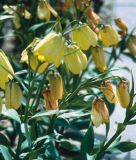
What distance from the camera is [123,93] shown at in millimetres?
1398

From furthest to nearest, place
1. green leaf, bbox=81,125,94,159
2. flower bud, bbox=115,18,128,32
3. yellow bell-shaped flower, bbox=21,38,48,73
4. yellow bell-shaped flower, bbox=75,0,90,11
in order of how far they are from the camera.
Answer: flower bud, bbox=115,18,128,32 → yellow bell-shaped flower, bbox=75,0,90,11 → green leaf, bbox=81,125,94,159 → yellow bell-shaped flower, bbox=21,38,48,73

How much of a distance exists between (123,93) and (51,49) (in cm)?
30

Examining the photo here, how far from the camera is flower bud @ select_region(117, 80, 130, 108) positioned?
1399 millimetres

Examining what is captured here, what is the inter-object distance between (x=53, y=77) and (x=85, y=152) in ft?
1.03

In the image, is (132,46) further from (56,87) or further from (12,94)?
(12,94)

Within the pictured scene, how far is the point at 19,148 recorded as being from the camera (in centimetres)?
152

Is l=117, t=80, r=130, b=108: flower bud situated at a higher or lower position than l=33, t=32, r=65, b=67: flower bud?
lower

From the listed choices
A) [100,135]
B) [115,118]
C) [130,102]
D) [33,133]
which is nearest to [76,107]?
[33,133]

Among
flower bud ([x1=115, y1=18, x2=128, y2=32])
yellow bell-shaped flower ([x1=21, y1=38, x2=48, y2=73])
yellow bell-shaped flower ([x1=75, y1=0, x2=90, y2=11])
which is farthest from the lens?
flower bud ([x1=115, y1=18, x2=128, y2=32])

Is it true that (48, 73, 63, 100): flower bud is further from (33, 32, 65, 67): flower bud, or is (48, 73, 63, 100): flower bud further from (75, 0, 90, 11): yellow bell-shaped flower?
(75, 0, 90, 11): yellow bell-shaped flower

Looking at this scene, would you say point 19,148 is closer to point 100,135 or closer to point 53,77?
point 53,77

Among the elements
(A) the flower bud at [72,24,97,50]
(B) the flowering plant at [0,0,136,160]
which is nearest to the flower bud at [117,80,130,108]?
(B) the flowering plant at [0,0,136,160]

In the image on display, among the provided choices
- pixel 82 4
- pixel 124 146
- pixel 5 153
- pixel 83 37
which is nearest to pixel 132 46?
pixel 82 4

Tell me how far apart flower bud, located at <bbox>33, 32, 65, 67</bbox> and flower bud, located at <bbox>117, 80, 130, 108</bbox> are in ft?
0.87
